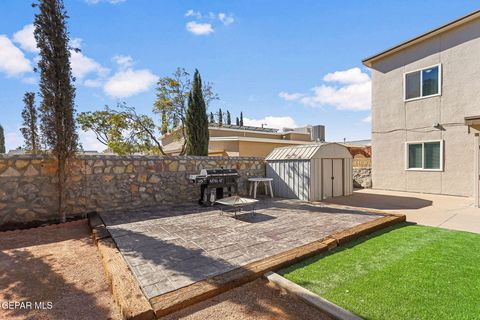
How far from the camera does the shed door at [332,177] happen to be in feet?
31.7

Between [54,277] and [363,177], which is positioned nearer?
[54,277]

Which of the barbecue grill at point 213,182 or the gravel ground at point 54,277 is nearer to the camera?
the gravel ground at point 54,277

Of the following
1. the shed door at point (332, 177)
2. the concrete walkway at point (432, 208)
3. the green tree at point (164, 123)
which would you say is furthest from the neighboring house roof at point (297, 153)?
the green tree at point (164, 123)

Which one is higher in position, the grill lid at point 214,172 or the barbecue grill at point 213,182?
the grill lid at point 214,172

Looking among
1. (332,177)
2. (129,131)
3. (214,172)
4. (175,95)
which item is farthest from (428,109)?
(129,131)

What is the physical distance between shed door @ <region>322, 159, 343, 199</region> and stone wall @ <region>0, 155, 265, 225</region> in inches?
174

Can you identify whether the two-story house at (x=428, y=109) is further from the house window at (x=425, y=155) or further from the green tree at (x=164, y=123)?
the green tree at (x=164, y=123)

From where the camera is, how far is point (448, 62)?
10242 mm

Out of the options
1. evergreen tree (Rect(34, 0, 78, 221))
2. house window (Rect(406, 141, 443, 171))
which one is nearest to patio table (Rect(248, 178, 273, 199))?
evergreen tree (Rect(34, 0, 78, 221))

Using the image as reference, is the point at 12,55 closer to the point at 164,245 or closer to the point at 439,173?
the point at 164,245

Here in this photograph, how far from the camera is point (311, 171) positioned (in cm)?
909

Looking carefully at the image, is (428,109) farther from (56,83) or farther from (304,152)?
(56,83)

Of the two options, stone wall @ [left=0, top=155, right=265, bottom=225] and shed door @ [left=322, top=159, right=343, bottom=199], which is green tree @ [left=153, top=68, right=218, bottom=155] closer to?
stone wall @ [left=0, top=155, right=265, bottom=225]

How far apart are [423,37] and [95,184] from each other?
574 inches
